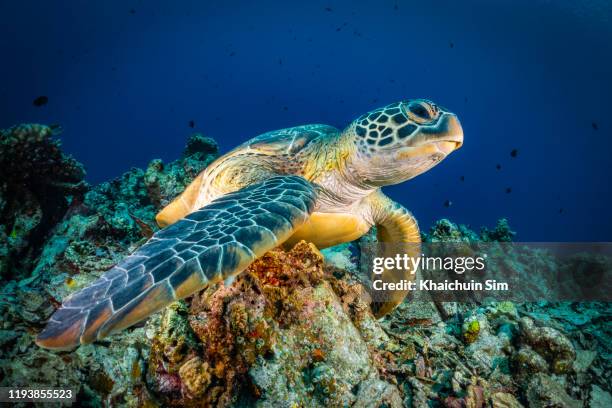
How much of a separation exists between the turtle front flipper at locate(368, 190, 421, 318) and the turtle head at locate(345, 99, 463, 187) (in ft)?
2.27

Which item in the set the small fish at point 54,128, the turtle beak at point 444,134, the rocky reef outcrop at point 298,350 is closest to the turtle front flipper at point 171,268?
the rocky reef outcrop at point 298,350

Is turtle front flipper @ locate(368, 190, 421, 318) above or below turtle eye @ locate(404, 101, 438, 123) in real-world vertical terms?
below

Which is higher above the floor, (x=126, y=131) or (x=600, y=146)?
(x=126, y=131)

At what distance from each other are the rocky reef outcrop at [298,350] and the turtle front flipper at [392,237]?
17 centimetres

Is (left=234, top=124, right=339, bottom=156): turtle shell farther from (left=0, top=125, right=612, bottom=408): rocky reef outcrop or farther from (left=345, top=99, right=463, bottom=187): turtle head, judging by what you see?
(left=0, top=125, right=612, bottom=408): rocky reef outcrop

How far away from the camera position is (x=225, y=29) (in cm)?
5719

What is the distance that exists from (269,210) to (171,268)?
24.5 inches

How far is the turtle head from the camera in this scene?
92.8 inches

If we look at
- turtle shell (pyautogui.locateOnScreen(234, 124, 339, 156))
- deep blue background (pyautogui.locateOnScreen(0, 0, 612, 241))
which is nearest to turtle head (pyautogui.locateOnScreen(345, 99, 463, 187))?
turtle shell (pyautogui.locateOnScreen(234, 124, 339, 156))

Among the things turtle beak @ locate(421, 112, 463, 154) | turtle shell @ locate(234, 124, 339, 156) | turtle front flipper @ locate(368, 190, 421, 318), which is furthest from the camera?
turtle shell @ locate(234, 124, 339, 156)

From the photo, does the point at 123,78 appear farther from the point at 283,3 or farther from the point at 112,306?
the point at 112,306

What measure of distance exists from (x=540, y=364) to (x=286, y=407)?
1.96 m

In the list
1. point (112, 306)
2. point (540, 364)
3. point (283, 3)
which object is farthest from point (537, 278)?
point (283, 3)

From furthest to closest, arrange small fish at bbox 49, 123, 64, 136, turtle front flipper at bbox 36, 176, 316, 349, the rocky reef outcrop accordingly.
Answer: small fish at bbox 49, 123, 64, 136, the rocky reef outcrop, turtle front flipper at bbox 36, 176, 316, 349
